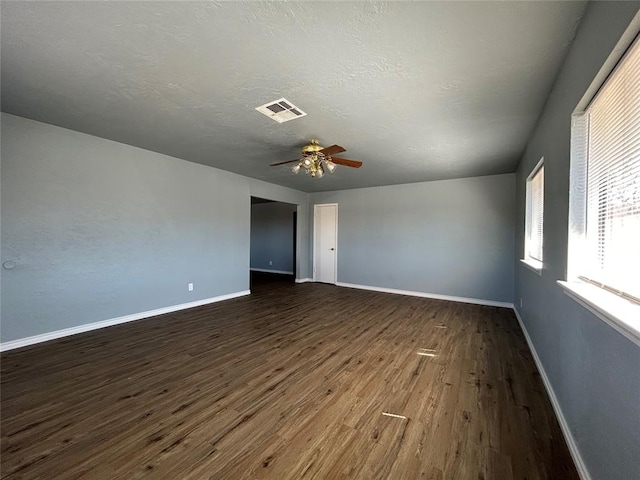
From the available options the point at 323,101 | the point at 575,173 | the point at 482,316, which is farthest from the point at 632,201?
the point at 482,316

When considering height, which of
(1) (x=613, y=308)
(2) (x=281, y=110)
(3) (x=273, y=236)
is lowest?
(1) (x=613, y=308)

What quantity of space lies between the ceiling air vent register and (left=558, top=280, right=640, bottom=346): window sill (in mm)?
2461

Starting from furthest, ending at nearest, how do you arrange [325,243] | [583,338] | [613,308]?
[325,243], [583,338], [613,308]

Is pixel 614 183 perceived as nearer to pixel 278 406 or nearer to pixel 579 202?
pixel 579 202

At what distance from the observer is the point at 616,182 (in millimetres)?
1263

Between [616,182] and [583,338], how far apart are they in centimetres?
84

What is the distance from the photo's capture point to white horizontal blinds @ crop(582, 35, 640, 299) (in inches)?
42.8

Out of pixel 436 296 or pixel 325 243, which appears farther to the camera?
pixel 325 243

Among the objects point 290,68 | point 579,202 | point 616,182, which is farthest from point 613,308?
point 290,68

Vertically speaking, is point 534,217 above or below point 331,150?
below

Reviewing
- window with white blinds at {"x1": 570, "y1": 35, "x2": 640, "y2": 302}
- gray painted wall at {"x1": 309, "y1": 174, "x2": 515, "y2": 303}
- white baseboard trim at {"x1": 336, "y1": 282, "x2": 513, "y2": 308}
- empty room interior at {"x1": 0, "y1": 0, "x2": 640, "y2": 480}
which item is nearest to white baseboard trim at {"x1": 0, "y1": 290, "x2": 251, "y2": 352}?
empty room interior at {"x1": 0, "y1": 0, "x2": 640, "y2": 480}

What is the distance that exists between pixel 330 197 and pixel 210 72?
4.97m

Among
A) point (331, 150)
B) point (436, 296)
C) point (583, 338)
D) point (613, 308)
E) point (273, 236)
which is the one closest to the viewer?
point (613, 308)

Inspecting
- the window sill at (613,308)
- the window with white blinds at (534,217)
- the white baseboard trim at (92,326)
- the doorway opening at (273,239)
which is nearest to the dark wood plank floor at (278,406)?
the white baseboard trim at (92,326)
